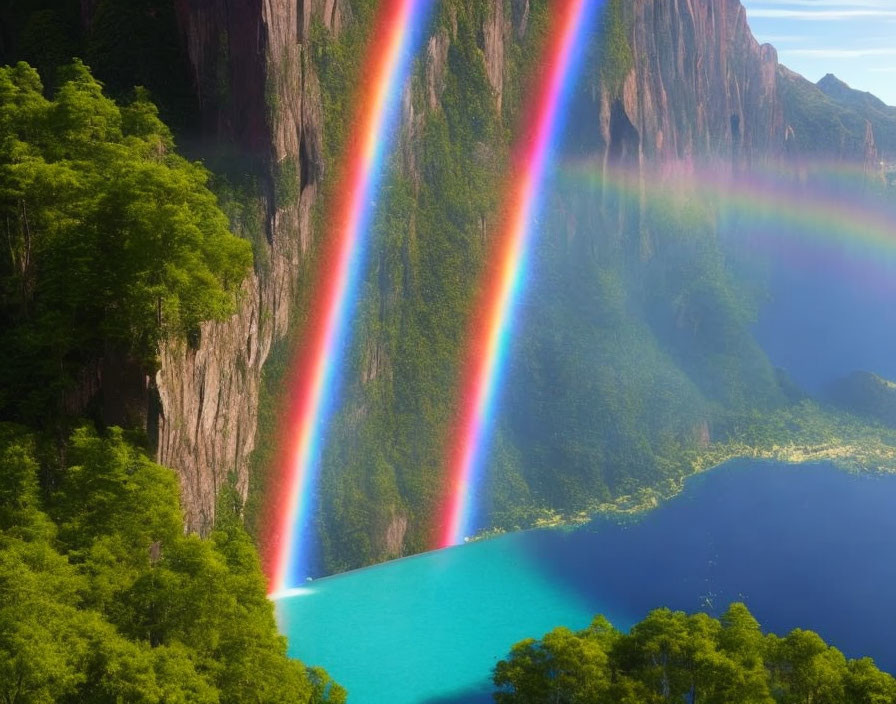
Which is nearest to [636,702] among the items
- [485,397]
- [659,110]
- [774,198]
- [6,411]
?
[6,411]

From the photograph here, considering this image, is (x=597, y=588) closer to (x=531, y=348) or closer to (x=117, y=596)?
(x=531, y=348)

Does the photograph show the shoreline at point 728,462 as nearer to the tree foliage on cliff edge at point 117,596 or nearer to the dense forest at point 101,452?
the dense forest at point 101,452

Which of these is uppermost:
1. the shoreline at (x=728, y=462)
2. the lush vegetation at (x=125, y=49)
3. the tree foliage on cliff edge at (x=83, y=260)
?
the lush vegetation at (x=125, y=49)

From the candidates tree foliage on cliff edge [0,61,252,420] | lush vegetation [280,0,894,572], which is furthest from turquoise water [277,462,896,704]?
tree foliage on cliff edge [0,61,252,420]

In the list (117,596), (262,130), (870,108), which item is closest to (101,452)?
(117,596)

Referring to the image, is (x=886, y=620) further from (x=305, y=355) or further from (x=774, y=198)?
(x=774, y=198)

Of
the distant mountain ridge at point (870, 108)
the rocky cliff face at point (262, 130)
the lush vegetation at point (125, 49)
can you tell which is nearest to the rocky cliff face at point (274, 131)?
the rocky cliff face at point (262, 130)
